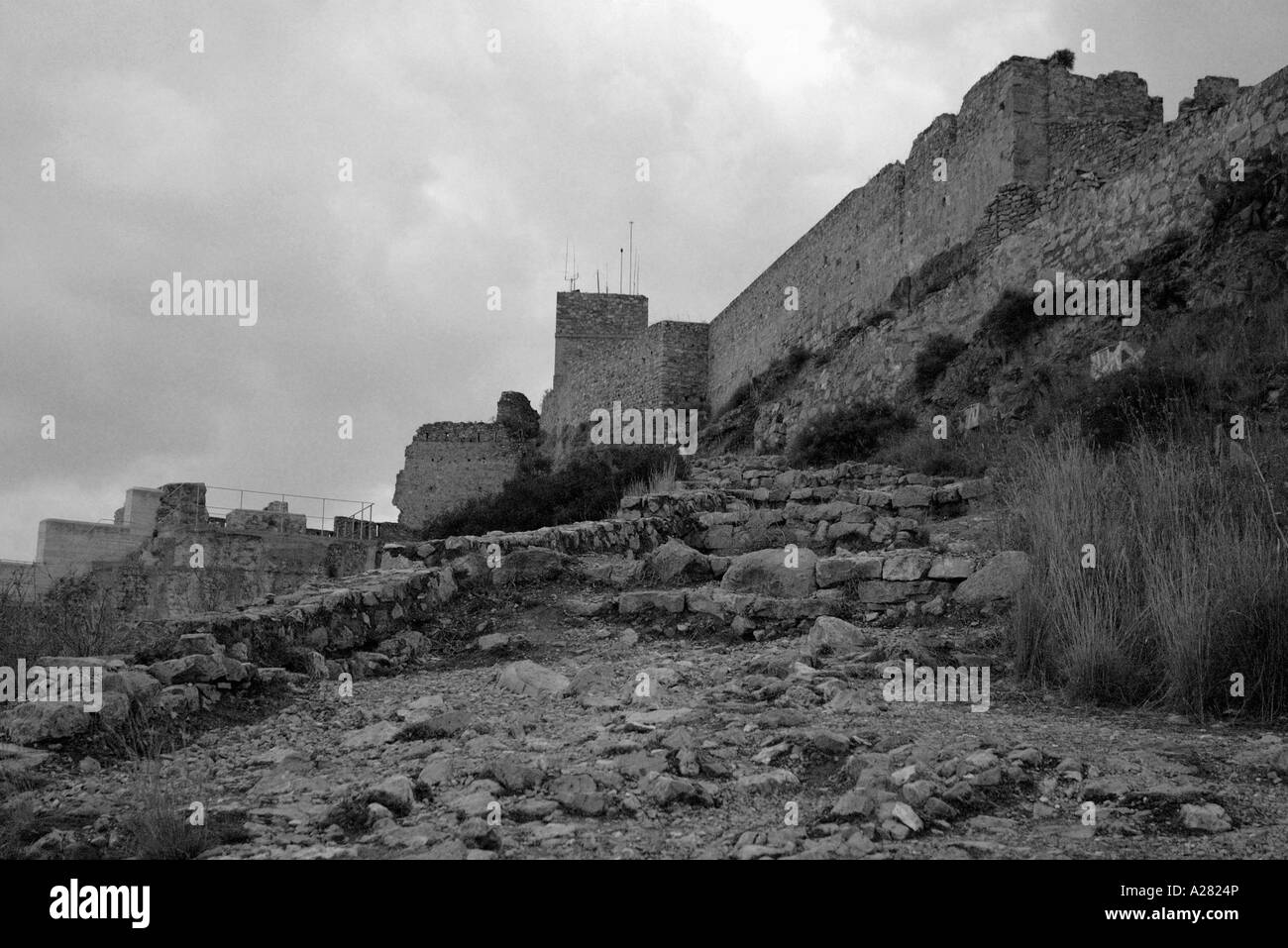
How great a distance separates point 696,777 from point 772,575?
3644 millimetres

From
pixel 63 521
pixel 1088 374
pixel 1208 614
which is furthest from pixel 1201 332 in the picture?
pixel 63 521

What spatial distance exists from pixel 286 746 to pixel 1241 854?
3.60 meters

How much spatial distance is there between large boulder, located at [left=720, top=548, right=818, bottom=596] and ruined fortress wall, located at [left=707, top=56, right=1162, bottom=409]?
10.1 m

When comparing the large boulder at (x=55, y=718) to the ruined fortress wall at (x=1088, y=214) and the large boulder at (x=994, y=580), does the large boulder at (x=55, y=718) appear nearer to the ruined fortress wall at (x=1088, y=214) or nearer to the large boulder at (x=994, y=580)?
the large boulder at (x=994, y=580)

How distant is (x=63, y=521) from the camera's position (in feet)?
63.2

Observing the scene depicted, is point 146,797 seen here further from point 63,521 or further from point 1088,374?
point 63,521

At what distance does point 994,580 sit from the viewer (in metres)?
6.46

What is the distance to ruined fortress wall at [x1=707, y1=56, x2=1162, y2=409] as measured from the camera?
15867 millimetres

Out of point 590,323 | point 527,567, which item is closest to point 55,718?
point 527,567

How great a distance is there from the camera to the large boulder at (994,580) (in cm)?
634
